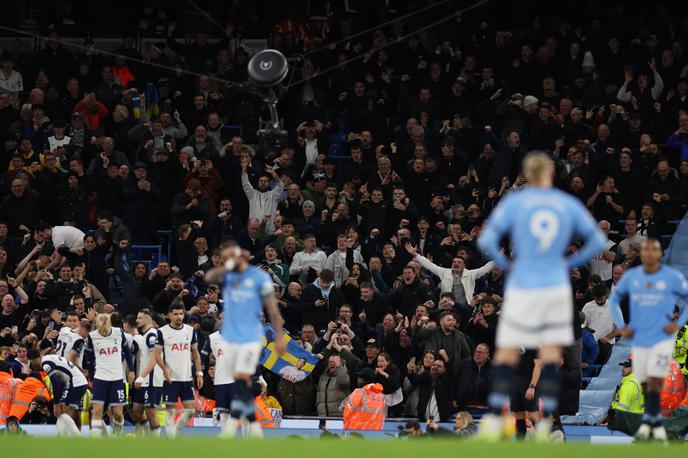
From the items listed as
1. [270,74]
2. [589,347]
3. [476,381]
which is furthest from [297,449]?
[270,74]

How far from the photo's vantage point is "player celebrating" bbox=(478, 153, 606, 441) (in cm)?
1236

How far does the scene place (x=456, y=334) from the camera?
22.3m

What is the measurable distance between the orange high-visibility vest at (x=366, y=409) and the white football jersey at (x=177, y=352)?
2.65m

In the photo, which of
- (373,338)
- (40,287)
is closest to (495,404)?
(373,338)

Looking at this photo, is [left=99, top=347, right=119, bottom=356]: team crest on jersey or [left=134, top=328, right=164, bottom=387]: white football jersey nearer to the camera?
[left=134, top=328, right=164, bottom=387]: white football jersey

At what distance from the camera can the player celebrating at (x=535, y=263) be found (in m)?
12.4

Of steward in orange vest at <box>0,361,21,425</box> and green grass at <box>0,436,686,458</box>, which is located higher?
steward in orange vest at <box>0,361,21,425</box>

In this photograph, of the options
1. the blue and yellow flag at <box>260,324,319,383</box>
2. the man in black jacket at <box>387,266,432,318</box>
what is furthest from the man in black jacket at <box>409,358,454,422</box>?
the man in black jacket at <box>387,266,432,318</box>

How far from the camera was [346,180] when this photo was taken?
87.6 feet

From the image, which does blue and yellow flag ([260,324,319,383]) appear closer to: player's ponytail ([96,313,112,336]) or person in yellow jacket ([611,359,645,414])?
player's ponytail ([96,313,112,336])

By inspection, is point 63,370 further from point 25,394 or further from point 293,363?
point 293,363

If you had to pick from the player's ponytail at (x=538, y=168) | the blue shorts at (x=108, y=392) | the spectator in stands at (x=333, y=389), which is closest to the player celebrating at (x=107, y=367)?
the blue shorts at (x=108, y=392)

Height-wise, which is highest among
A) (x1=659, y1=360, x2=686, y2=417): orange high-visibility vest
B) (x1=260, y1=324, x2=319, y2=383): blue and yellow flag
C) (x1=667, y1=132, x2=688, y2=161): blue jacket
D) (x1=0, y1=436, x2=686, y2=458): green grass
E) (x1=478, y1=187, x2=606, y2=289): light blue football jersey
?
(x1=667, y1=132, x2=688, y2=161): blue jacket

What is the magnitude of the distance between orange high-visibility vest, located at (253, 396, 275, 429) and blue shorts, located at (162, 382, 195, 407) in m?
1.34
